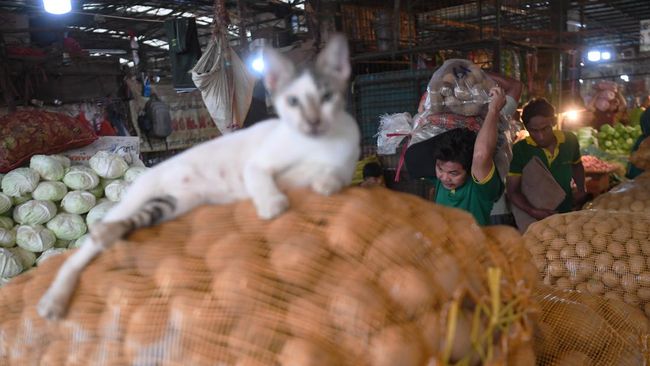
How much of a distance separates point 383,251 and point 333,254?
11 centimetres

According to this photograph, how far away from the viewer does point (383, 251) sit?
1.06m

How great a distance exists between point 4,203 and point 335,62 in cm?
300

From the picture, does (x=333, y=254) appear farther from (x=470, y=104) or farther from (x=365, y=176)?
(x=365, y=176)

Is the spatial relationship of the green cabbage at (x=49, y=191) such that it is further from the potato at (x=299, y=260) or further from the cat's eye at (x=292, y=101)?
the potato at (x=299, y=260)

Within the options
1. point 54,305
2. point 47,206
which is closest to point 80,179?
point 47,206

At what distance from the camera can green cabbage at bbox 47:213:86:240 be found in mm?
3283

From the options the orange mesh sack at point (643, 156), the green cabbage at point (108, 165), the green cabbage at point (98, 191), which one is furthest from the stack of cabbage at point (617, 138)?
the green cabbage at point (98, 191)

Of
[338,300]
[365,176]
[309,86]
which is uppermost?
[309,86]

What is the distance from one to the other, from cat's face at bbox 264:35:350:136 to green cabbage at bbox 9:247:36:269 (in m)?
2.71

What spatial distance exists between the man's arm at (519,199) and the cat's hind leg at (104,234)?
11.5 feet

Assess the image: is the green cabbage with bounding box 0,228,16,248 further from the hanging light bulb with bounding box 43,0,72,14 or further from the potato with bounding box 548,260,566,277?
the hanging light bulb with bounding box 43,0,72,14

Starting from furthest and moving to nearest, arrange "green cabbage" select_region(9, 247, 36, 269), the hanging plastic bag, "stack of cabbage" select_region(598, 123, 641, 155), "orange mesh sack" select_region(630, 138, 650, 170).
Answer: "stack of cabbage" select_region(598, 123, 641, 155)
the hanging plastic bag
"orange mesh sack" select_region(630, 138, 650, 170)
"green cabbage" select_region(9, 247, 36, 269)

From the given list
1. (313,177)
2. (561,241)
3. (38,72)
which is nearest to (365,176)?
(561,241)

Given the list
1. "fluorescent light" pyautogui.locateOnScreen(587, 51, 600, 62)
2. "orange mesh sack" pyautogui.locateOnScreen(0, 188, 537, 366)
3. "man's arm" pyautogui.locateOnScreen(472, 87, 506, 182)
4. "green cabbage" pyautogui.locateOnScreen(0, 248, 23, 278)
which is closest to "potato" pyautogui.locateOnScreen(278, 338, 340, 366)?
"orange mesh sack" pyautogui.locateOnScreen(0, 188, 537, 366)
